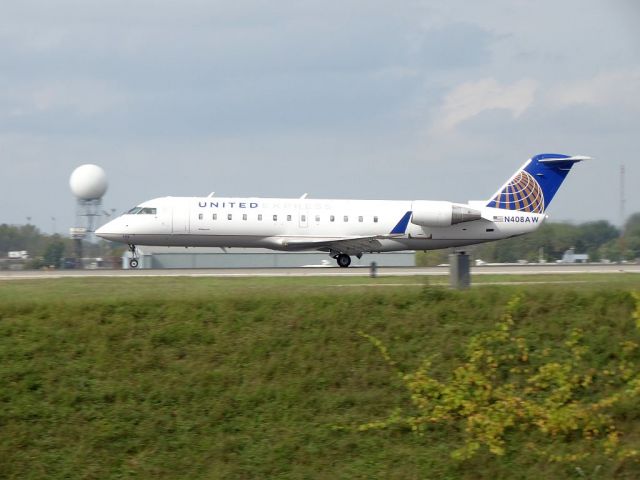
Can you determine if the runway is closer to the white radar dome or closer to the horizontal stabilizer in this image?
the horizontal stabilizer

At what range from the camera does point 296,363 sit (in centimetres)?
1481

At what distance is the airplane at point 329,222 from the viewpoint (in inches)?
1524

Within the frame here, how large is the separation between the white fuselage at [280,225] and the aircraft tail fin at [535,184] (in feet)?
7.42

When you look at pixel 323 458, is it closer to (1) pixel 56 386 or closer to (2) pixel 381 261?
(1) pixel 56 386

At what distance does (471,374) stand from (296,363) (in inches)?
124

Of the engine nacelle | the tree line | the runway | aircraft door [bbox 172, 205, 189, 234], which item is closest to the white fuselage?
aircraft door [bbox 172, 205, 189, 234]

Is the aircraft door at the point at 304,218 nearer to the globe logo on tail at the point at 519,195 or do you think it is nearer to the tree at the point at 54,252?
the globe logo on tail at the point at 519,195

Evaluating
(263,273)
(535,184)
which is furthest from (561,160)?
(263,273)

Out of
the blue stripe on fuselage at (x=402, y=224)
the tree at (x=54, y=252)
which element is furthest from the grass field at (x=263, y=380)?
the tree at (x=54, y=252)

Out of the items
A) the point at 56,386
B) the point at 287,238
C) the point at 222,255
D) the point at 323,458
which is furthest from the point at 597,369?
the point at 222,255

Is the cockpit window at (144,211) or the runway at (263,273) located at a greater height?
the cockpit window at (144,211)

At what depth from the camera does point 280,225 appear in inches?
1534

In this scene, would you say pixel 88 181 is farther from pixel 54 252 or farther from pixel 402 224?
pixel 402 224

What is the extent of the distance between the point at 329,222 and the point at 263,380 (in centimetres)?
2524
